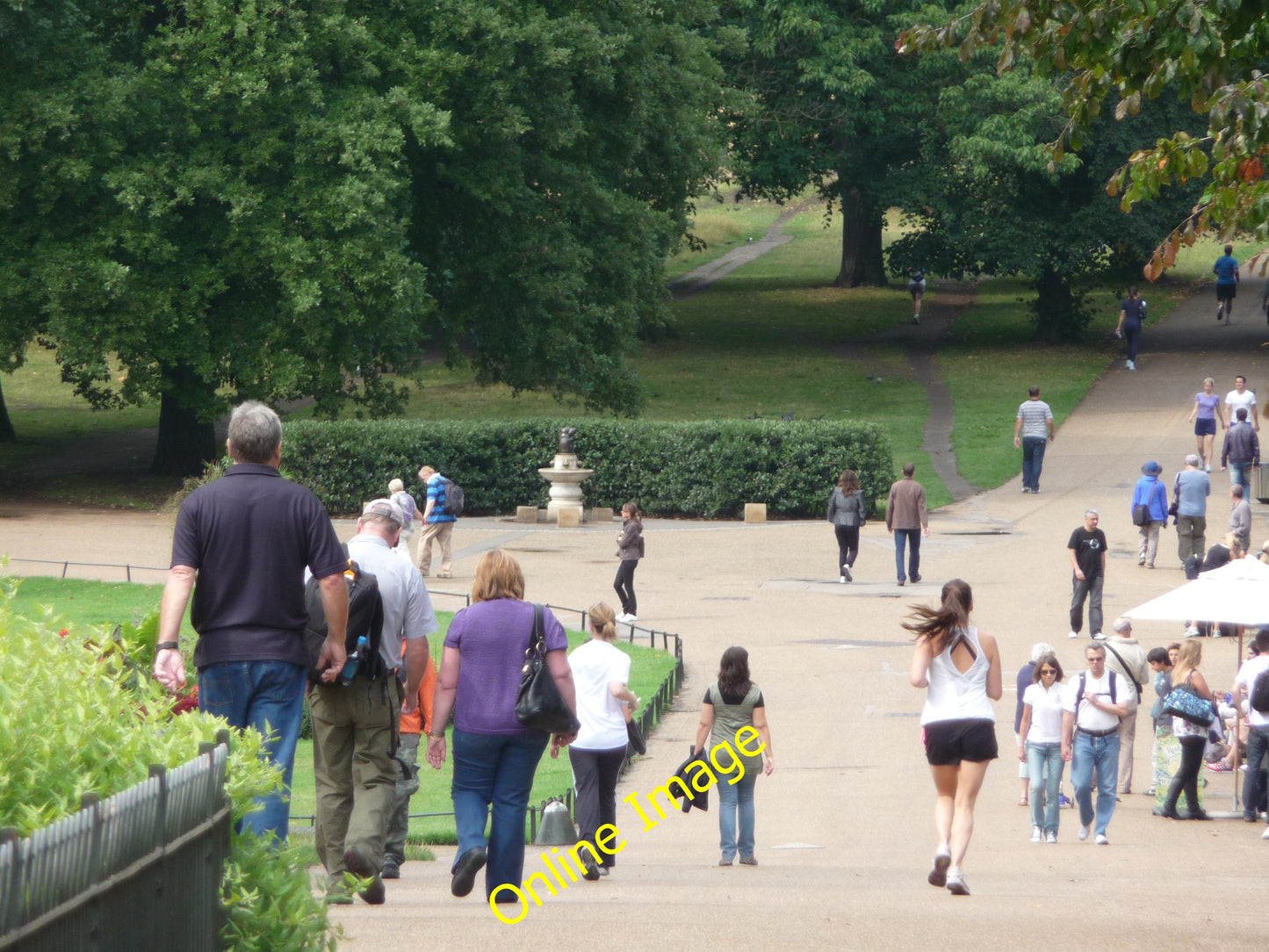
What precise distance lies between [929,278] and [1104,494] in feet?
107

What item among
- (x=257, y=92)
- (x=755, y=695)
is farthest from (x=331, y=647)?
(x=257, y=92)

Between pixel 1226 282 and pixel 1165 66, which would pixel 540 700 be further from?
pixel 1226 282

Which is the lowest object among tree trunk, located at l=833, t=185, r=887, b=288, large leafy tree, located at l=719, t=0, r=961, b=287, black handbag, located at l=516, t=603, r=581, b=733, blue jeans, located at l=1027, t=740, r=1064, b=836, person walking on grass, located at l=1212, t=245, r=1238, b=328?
blue jeans, located at l=1027, t=740, r=1064, b=836

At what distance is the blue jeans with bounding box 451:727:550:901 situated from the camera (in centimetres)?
626

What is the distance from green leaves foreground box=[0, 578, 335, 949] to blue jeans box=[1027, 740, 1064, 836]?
7.90 meters

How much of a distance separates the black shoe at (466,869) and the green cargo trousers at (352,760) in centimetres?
35

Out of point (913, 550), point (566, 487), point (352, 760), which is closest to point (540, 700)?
point (352, 760)

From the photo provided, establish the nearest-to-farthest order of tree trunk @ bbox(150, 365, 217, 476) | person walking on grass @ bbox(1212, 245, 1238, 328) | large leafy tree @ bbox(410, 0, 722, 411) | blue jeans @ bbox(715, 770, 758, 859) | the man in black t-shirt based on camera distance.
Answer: blue jeans @ bbox(715, 770, 758, 859), the man in black t-shirt, large leafy tree @ bbox(410, 0, 722, 411), tree trunk @ bbox(150, 365, 217, 476), person walking on grass @ bbox(1212, 245, 1238, 328)

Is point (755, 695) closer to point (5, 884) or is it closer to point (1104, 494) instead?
point (5, 884)

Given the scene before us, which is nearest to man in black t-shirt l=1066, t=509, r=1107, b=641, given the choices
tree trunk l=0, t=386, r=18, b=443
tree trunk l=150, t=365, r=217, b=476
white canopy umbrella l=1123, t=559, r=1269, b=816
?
white canopy umbrella l=1123, t=559, r=1269, b=816

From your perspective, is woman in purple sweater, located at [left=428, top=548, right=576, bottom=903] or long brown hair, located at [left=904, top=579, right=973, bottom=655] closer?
woman in purple sweater, located at [left=428, top=548, right=576, bottom=903]

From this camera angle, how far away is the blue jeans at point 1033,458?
2684 cm

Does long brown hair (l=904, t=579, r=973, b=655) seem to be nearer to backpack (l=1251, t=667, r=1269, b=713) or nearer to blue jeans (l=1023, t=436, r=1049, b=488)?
backpack (l=1251, t=667, r=1269, b=713)

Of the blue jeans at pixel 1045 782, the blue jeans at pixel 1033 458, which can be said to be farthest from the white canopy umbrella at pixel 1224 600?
the blue jeans at pixel 1033 458
